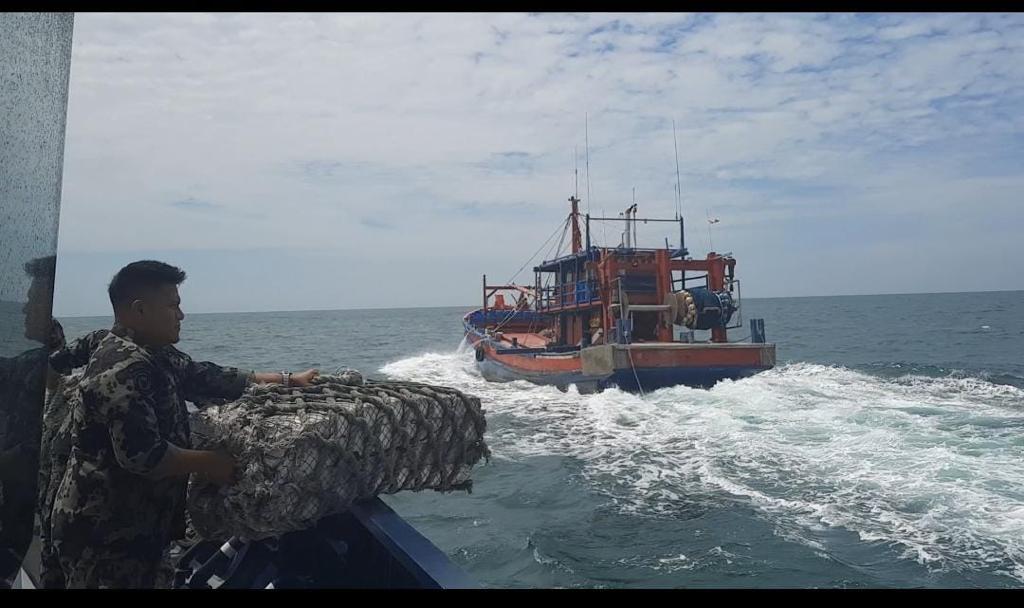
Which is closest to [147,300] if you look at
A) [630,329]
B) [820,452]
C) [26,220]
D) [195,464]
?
[195,464]

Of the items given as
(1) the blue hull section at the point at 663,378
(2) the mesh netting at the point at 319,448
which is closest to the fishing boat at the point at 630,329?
(1) the blue hull section at the point at 663,378

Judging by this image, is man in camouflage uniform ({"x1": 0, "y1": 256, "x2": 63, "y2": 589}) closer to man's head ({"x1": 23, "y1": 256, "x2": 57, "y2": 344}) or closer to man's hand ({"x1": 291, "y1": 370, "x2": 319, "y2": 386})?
man's head ({"x1": 23, "y1": 256, "x2": 57, "y2": 344})

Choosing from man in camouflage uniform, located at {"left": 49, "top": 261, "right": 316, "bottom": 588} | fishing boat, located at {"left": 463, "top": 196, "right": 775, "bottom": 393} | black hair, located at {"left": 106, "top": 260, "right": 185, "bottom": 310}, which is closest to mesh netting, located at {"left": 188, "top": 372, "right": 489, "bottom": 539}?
man in camouflage uniform, located at {"left": 49, "top": 261, "right": 316, "bottom": 588}

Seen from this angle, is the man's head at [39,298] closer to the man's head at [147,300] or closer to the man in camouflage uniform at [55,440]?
the man in camouflage uniform at [55,440]

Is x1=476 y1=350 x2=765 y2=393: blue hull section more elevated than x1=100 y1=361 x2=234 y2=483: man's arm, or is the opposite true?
x1=100 y1=361 x2=234 y2=483: man's arm

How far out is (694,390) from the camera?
18.0 meters

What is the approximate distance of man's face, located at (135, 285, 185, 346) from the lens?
2.65 meters

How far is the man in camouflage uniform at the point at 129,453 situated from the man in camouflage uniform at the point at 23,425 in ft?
1.38

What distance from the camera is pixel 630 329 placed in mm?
18203

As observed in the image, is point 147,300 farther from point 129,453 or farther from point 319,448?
point 319,448

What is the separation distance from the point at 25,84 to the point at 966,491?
1081 centimetres

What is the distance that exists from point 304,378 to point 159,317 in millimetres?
1241

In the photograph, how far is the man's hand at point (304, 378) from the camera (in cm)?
380

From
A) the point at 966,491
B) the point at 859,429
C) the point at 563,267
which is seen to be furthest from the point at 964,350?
the point at 966,491
